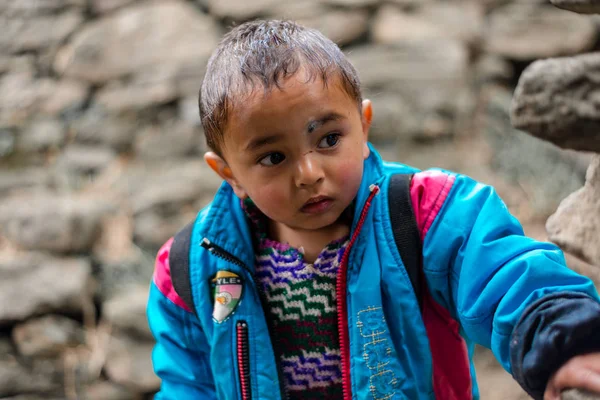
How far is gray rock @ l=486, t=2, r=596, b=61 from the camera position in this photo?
105 inches

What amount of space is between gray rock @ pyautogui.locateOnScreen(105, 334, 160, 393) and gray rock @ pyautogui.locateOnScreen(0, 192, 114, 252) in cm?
48

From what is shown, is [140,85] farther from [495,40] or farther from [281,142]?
[281,142]

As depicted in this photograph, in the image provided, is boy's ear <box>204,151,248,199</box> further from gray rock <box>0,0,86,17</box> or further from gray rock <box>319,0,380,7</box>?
gray rock <box>0,0,86,17</box>

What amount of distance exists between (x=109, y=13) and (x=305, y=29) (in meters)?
2.26

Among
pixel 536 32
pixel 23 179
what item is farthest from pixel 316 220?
pixel 23 179

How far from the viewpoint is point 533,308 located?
801 mm

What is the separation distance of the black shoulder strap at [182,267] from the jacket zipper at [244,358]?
12 cm

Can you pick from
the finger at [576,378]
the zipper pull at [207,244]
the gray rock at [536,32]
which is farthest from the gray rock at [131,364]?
the finger at [576,378]

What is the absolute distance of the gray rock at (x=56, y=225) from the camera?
2.80 metres

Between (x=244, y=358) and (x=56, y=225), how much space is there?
1.90m

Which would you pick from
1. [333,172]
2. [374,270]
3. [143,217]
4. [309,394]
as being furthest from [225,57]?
[143,217]

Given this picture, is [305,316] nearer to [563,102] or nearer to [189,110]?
[563,102]

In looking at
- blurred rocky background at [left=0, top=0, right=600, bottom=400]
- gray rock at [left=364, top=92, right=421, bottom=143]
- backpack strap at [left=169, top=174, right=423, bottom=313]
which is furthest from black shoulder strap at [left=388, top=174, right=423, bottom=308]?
gray rock at [left=364, top=92, right=421, bottom=143]

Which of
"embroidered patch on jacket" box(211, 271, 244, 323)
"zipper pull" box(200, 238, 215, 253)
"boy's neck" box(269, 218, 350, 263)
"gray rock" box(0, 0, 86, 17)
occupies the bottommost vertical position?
"embroidered patch on jacket" box(211, 271, 244, 323)
